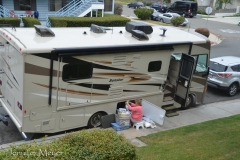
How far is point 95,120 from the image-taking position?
9.64 meters

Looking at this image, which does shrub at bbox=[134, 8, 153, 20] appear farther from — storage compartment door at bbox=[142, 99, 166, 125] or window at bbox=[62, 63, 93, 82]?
window at bbox=[62, 63, 93, 82]

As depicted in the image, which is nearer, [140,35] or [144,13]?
[140,35]

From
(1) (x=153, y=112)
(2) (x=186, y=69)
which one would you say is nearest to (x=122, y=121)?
(1) (x=153, y=112)

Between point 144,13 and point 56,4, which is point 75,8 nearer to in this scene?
point 56,4

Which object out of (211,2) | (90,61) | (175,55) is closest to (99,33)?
(90,61)

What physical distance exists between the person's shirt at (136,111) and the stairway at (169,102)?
5.51 feet

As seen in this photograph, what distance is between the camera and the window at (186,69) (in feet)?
35.7

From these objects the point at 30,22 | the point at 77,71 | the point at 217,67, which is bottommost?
the point at 217,67

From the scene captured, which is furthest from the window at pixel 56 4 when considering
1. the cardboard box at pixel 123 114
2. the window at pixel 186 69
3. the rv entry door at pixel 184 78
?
the cardboard box at pixel 123 114

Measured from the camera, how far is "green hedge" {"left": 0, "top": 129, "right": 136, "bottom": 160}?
4625mm

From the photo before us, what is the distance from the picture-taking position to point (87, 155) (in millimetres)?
Answer: 4906

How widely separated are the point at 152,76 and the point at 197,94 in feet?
8.64

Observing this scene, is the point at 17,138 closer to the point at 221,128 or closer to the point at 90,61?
the point at 90,61

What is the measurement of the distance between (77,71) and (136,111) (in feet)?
7.44
